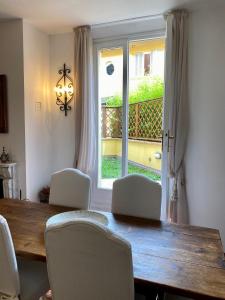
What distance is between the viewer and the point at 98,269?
1.19 metres

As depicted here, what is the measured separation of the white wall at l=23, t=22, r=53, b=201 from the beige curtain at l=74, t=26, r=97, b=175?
0.53 metres

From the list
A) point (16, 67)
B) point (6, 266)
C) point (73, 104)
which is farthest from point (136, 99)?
point (6, 266)

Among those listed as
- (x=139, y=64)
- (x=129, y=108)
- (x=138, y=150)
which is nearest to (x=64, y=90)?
(x=129, y=108)

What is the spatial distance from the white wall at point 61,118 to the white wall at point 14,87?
1.96 feet

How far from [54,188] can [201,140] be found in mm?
1775

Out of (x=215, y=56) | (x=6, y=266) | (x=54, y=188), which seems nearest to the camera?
(x=6, y=266)

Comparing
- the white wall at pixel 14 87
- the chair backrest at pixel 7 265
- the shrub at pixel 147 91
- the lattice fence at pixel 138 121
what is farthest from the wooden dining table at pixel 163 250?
the shrub at pixel 147 91

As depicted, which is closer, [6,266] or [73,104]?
[6,266]

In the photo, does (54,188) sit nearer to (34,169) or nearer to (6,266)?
(6,266)

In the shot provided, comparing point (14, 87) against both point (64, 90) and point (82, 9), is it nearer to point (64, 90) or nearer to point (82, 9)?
point (64, 90)

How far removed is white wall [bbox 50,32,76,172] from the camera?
3872mm

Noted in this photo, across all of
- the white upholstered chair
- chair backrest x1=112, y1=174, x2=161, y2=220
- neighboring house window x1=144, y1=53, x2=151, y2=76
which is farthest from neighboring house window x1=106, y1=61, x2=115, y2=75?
the white upholstered chair

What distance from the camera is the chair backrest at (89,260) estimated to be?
1.16 m

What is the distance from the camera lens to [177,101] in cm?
313
